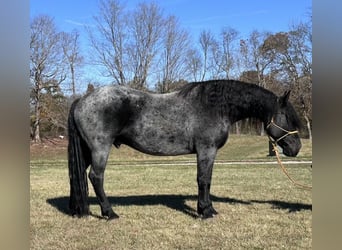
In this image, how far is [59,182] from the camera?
8.71 meters

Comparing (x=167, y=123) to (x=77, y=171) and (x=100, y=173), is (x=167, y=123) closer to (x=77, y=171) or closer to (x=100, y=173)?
(x=100, y=173)

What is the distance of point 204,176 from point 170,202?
143 centimetres

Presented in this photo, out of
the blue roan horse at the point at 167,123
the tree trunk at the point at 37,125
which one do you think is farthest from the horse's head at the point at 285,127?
the tree trunk at the point at 37,125

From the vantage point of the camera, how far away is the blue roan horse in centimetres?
482

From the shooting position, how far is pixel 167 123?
489 centimetres

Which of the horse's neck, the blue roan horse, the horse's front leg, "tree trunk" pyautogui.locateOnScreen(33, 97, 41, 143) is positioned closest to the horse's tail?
the blue roan horse

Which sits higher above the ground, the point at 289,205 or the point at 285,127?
the point at 285,127

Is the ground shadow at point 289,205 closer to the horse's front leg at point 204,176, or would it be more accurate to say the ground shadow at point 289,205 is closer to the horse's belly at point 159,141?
the horse's front leg at point 204,176

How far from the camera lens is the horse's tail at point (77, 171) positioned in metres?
4.88

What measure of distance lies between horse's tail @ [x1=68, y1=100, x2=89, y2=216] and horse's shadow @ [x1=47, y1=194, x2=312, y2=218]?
0.58 meters

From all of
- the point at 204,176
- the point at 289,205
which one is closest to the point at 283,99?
the point at 204,176

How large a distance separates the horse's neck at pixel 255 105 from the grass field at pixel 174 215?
1372 mm

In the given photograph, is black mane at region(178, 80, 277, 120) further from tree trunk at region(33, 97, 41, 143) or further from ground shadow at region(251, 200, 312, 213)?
tree trunk at region(33, 97, 41, 143)
